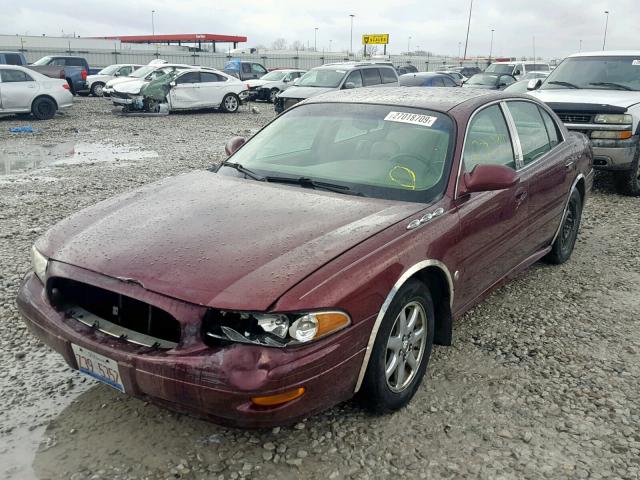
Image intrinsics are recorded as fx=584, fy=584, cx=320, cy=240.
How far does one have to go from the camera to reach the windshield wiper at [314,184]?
3.43 metres

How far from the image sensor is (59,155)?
10.9 meters

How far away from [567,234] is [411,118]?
2.41m

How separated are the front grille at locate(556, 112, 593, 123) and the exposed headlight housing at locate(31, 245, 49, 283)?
23.1 ft

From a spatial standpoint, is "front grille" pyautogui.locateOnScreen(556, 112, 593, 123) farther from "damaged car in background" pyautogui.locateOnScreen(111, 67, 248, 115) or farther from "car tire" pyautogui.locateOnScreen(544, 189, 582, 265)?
"damaged car in background" pyautogui.locateOnScreen(111, 67, 248, 115)

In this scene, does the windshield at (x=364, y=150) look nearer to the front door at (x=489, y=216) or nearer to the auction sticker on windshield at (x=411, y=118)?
the auction sticker on windshield at (x=411, y=118)

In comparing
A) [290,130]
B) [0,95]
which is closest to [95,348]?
[290,130]

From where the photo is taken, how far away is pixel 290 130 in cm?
414

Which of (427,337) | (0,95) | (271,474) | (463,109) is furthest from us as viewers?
(0,95)

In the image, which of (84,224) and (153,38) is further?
(153,38)

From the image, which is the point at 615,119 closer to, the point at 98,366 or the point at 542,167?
the point at 542,167

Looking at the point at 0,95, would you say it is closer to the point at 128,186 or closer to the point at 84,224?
the point at 128,186

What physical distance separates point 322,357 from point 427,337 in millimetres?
948

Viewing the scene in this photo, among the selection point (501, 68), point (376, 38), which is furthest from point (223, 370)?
point (376, 38)

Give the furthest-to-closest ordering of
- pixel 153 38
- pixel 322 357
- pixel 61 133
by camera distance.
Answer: pixel 153 38
pixel 61 133
pixel 322 357
